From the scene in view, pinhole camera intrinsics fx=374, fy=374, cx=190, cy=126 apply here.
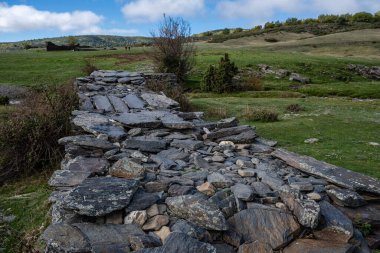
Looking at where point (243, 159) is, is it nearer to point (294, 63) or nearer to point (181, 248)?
point (181, 248)

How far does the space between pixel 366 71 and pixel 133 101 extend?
3626 centimetres

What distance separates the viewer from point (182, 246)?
4.64 m

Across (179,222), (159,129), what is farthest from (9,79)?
(179,222)

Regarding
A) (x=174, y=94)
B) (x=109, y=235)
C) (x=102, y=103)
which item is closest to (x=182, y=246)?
(x=109, y=235)

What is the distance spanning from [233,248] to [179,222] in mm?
828

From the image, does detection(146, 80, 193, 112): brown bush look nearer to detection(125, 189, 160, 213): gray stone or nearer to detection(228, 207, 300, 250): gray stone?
detection(125, 189, 160, 213): gray stone

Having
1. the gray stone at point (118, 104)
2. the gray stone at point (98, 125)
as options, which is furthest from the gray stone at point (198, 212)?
the gray stone at point (118, 104)

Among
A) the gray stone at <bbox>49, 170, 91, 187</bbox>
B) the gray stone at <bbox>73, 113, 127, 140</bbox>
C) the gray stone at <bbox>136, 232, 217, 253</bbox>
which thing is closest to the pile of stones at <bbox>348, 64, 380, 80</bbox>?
the gray stone at <bbox>73, 113, 127, 140</bbox>

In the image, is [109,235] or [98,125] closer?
[109,235]

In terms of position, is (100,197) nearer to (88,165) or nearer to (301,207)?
(88,165)

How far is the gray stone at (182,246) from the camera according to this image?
459 cm

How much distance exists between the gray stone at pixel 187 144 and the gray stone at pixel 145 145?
360mm

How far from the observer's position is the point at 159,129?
9.80 m

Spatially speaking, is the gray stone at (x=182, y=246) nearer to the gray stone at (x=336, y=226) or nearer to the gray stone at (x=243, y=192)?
the gray stone at (x=243, y=192)
